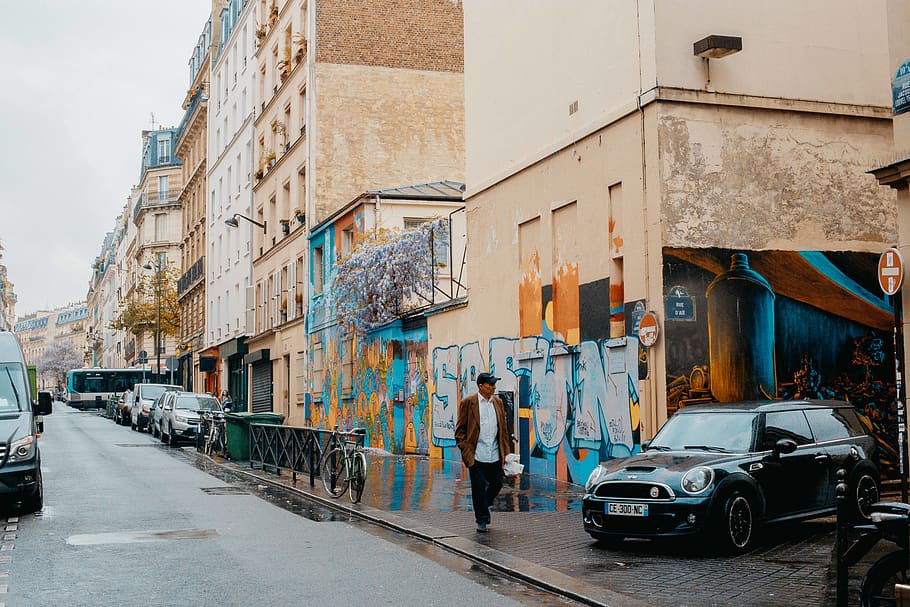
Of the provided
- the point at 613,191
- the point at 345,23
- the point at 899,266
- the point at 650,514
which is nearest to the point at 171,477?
the point at 613,191

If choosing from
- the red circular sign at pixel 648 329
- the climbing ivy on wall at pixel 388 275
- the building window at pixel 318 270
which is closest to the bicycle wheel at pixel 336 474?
the red circular sign at pixel 648 329

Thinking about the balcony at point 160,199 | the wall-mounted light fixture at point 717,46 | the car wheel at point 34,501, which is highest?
the balcony at point 160,199

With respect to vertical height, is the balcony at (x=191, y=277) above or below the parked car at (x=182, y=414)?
above

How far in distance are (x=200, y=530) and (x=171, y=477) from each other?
7.94 m

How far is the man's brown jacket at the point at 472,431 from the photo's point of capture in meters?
11.7

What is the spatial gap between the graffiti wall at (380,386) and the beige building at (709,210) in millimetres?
7055

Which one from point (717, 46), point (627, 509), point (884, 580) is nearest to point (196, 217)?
point (717, 46)

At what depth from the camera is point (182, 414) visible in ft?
102

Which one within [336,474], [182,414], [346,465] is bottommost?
[336,474]

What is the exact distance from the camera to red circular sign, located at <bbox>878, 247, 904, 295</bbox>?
10.6 meters

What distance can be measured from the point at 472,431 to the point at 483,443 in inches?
7.5

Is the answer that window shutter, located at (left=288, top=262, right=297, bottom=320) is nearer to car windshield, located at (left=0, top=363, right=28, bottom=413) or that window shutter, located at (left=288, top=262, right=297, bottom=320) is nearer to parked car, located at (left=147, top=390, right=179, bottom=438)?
parked car, located at (left=147, top=390, right=179, bottom=438)

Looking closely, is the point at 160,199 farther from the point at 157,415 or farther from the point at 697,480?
the point at 697,480

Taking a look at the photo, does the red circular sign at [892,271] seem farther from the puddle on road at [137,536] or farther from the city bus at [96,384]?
the city bus at [96,384]
